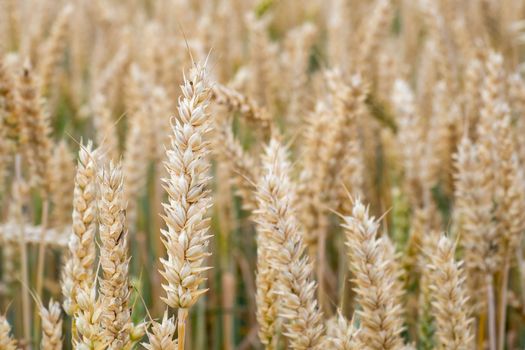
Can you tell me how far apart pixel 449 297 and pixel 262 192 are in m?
0.30

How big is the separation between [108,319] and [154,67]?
1.32 m

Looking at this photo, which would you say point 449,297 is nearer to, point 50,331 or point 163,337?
point 163,337

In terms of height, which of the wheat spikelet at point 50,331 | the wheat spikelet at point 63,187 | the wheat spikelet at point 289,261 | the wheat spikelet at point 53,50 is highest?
the wheat spikelet at point 53,50

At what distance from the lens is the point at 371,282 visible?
2.57 ft

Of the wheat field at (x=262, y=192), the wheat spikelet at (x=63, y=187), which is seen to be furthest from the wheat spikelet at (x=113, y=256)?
the wheat spikelet at (x=63, y=187)

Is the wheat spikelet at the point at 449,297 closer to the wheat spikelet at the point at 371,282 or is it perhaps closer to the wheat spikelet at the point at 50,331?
the wheat spikelet at the point at 371,282

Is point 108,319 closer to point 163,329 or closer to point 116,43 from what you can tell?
point 163,329

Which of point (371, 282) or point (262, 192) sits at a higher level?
point (262, 192)

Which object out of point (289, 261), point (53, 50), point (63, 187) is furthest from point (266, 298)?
point (53, 50)

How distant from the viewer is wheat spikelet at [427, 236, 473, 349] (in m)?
0.83

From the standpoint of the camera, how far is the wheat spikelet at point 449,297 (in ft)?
2.72

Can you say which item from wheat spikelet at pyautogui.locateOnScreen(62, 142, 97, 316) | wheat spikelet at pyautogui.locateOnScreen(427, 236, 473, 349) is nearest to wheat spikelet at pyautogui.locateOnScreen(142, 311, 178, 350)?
wheat spikelet at pyautogui.locateOnScreen(62, 142, 97, 316)

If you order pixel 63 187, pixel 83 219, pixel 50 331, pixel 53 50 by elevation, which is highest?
pixel 53 50

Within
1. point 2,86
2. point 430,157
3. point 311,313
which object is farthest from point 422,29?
point 311,313
